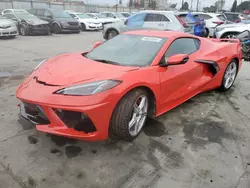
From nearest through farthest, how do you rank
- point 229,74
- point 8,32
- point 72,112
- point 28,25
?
1. point 72,112
2. point 229,74
3. point 8,32
4. point 28,25

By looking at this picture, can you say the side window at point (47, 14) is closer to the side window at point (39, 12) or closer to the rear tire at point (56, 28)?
the side window at point (39, 12)

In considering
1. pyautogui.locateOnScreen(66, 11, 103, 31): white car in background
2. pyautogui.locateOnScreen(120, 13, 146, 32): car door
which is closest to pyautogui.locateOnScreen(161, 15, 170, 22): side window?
pyautogui.locateOnScreen(120, 13, 146, 32): car door

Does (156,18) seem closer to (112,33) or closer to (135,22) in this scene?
(135,22)

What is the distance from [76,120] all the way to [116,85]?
0.56 m

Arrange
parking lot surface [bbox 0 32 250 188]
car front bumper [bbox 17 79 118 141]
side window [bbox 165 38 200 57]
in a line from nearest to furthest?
parking lot surface [bbox 0 32 250 188] → car front bumper [bbox 17 79 118 141] → side window [bbox 165 38 200 57]

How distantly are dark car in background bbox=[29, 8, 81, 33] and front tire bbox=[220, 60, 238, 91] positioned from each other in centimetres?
1281

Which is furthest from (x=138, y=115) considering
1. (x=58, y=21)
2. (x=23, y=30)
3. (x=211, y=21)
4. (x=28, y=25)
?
(x=58, y=21)

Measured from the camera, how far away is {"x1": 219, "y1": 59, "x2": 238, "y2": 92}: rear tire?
4789 millimetres

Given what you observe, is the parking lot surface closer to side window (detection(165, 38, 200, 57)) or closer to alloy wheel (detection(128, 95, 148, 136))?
alloy wheel (detection(128, 95, 148, 136))

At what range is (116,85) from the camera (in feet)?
8.66

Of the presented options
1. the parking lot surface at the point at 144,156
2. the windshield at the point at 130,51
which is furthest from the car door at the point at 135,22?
the parking lot surface at the point at 144,156

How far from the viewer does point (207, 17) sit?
13.7m

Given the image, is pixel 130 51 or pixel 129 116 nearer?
pixel 129 116

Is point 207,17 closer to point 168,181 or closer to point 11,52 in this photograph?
point 11,52
